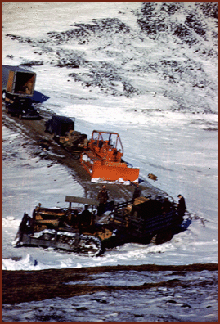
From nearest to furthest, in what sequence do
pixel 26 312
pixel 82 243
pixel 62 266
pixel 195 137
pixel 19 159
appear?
pixel 26 312, pixel 62 266, pixel 82 243, pixel 19 159, pixel 195 137

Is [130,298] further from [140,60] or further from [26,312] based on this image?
[140,60]

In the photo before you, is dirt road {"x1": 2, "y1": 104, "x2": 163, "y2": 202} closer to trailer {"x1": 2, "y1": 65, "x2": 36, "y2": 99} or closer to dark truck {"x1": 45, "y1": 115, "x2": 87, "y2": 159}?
dark truck {"x1": 45, "y1": 115, "x2": 87, "y2": 159}

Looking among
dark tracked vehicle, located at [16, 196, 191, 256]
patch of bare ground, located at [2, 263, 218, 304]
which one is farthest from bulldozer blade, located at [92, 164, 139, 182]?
patch of bare ground, located at [2, 263, 218, 304]

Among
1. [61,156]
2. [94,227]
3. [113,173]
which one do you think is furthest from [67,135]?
[94,227]

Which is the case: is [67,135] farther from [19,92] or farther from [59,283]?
[59,283]

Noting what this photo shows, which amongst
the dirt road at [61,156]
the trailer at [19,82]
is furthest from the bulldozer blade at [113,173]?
the trailer at [19,82]

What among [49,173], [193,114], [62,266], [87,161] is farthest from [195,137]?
[62,266]
